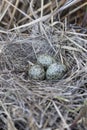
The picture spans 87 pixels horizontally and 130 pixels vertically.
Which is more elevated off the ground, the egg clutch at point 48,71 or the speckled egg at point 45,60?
the speckled egg at point 45,60

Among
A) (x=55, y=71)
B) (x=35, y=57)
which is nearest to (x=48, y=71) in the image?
(x=55, y=71)

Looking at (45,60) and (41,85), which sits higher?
(45,60)

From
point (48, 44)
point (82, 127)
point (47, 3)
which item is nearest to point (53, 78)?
point (48, 44)

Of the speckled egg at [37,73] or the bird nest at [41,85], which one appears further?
the speckled egg at [37,73]

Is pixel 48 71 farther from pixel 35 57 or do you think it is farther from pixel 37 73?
pixel 35 57
